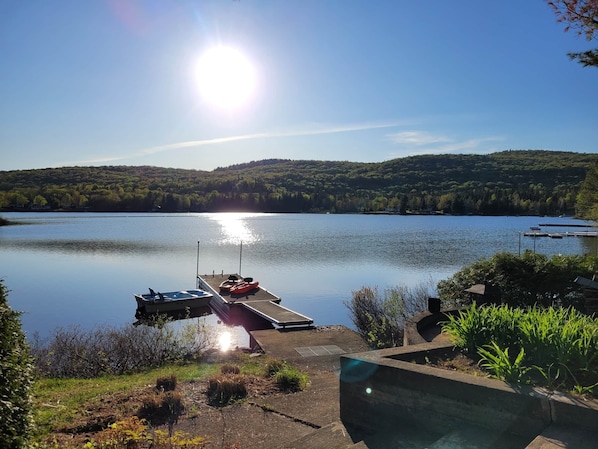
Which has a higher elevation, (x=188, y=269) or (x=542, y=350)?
Result: (x=542, y=350)

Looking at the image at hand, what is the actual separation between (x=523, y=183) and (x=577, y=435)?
6318 inches

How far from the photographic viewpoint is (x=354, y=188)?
6634 inches

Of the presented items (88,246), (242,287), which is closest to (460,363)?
(242,287)

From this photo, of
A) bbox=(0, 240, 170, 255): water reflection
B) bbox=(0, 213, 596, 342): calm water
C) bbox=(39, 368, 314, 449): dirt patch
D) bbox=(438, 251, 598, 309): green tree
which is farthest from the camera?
bbox=(0, 240, 170, 255): water reflection

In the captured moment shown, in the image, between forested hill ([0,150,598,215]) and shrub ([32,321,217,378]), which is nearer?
shrub ([32,321,217,378])

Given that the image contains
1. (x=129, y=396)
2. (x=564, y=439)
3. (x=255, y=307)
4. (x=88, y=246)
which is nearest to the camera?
(x=564, y=439)

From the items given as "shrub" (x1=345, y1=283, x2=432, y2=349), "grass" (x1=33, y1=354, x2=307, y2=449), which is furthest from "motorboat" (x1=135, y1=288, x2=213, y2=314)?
"grass" (x1=33, y1=354, x2=307, y2=449)

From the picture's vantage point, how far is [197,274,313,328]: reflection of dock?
19.5m

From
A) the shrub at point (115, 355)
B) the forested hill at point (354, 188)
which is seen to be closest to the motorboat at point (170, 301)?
the shrub at point (115, 355)

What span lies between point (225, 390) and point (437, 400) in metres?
3.88

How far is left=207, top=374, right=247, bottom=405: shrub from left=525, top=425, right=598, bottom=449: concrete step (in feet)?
15.1

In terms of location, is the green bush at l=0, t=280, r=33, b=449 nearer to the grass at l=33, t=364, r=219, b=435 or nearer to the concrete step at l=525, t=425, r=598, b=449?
the grass at l=33, t=364, r=219, b=435

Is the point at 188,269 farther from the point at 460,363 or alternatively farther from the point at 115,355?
the point at 460,363

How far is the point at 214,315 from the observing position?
2595 centimetres
